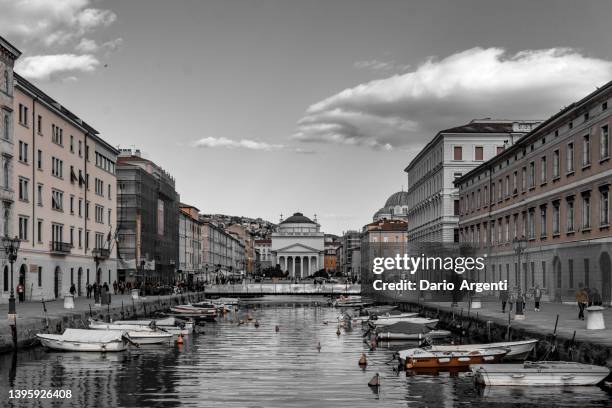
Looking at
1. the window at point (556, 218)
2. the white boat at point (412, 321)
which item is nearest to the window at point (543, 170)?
the window at point (556, 218)

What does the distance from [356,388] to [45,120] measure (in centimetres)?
4744

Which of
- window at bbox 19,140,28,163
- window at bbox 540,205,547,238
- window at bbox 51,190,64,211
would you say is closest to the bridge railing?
window at bbox 51,190,64,211

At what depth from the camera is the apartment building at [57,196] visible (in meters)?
63.0

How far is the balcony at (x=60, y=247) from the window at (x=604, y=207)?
43.0 metres

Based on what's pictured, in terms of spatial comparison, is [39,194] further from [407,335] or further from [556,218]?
[556,218]

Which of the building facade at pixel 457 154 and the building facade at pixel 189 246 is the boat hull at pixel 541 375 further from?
the building facade at pixel 189 246

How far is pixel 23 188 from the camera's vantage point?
208 feet

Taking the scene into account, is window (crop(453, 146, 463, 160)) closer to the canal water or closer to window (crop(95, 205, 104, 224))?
window (crop(95, 205, 104, 224))

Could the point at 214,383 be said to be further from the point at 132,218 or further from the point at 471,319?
the point at 132,218

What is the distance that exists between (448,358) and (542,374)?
5.78m

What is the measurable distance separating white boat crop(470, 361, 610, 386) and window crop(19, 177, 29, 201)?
4370 cm

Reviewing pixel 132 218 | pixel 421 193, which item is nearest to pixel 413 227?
pixel 421 193

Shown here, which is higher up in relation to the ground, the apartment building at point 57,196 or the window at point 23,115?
the window at point 23,115

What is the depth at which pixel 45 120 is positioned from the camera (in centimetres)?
6850
